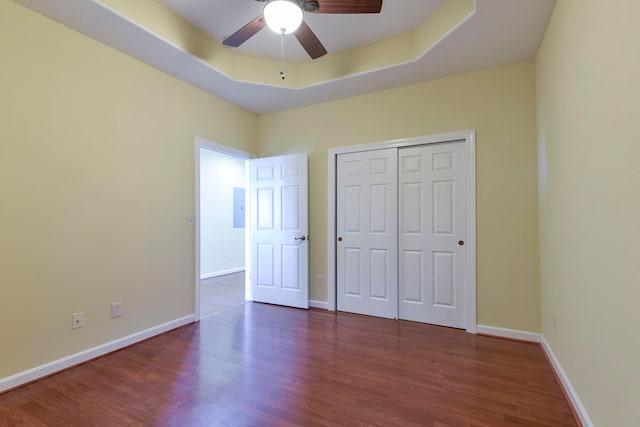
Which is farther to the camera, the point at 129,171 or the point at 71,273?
the point at 129,171

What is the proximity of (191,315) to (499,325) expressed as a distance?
326 centimetres

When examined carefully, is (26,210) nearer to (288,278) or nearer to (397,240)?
(288,278)

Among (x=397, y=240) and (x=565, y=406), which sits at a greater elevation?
(x=397, y=240)

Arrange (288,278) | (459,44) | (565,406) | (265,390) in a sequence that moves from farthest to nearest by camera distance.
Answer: (288,278) → (459,44) → (265,390) → (565,406)

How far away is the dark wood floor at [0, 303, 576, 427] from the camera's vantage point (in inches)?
68.2

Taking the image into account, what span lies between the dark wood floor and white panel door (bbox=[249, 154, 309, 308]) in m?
0.98

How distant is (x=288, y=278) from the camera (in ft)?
12.9

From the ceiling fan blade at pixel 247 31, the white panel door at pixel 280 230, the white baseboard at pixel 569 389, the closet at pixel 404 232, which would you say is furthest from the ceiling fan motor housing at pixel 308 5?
the white baseboard at pixel 569 389

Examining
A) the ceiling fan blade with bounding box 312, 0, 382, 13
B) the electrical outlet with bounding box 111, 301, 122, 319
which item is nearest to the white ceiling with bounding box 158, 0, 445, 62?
the ceiling fan blade with bounding box 312, 0, 382, 13

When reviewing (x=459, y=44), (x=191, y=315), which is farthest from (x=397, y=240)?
(x=191, y=315)

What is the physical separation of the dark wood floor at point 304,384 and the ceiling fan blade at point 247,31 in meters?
2.60

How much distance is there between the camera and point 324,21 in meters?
2.69

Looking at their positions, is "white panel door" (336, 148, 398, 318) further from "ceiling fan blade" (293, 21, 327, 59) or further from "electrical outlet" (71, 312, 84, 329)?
"electrical outlet" (71, 312, 84, 329)

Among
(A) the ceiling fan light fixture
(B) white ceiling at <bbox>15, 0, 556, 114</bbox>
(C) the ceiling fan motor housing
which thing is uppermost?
(B) white ceiling at <bbox>15, 0, 556, 114</bbox>
